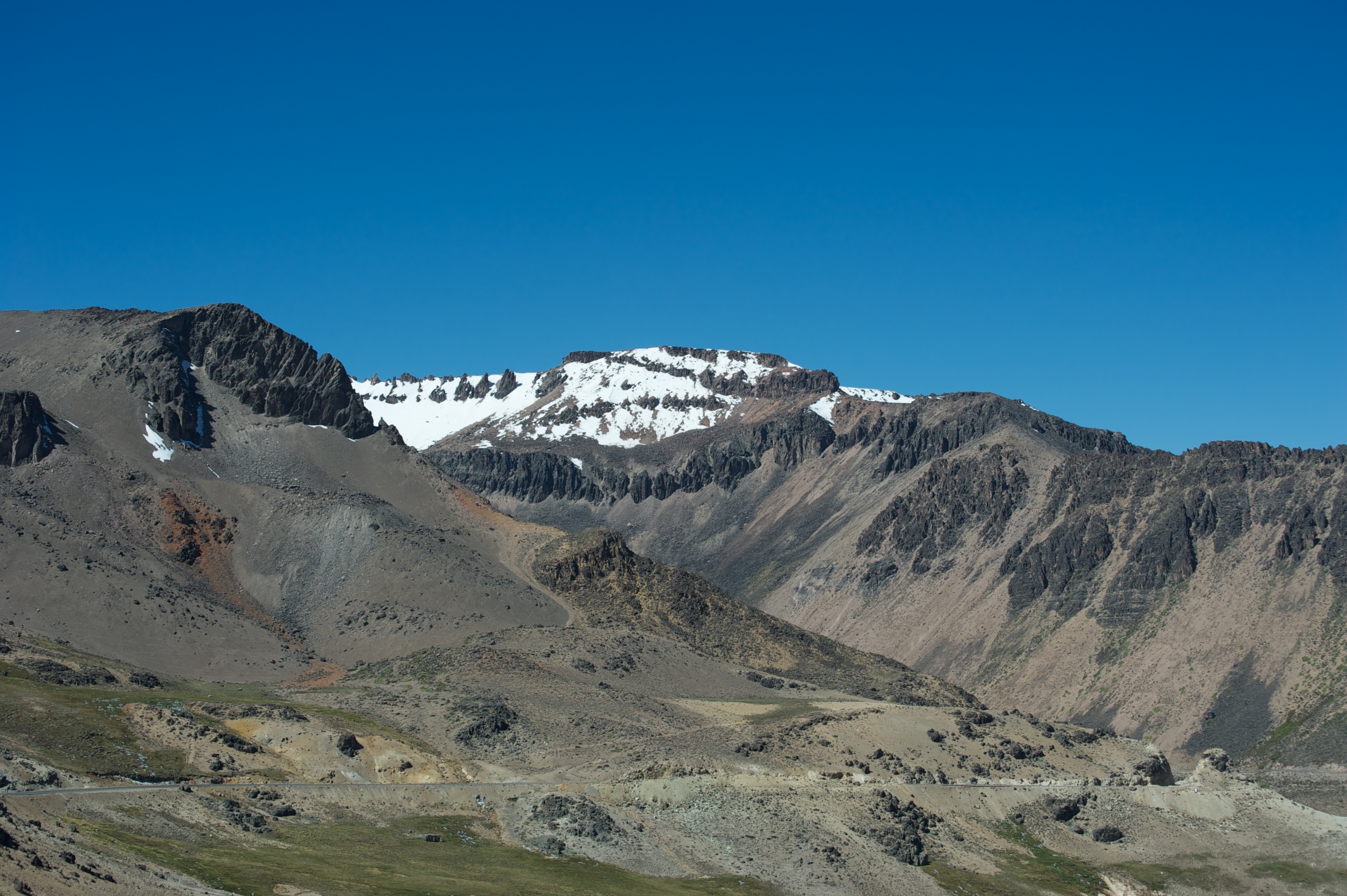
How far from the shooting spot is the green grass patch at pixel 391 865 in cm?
5569

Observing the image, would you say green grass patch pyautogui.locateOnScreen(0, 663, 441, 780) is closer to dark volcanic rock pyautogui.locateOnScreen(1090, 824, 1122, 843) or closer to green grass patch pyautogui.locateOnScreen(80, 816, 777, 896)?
green grass patch pyautogui.locateOnScreen(80, 816, 777, 896)

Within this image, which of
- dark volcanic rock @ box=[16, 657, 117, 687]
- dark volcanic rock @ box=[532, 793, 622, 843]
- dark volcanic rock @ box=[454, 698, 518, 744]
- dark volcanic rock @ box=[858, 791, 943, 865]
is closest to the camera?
dark volcanic rock @ box=[532, 793, 622, 843]

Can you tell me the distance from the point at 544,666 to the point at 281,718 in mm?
39394

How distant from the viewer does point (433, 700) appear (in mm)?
111000

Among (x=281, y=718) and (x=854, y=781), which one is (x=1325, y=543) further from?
(x=281, y=718)

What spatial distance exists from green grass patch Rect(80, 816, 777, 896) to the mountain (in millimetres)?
291

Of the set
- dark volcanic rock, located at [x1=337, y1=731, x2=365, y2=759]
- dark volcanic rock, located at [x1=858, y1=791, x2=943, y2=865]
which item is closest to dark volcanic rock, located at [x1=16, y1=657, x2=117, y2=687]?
dark volcanic rock, located at [x1=337, y1=731, x2=365, y2=759]

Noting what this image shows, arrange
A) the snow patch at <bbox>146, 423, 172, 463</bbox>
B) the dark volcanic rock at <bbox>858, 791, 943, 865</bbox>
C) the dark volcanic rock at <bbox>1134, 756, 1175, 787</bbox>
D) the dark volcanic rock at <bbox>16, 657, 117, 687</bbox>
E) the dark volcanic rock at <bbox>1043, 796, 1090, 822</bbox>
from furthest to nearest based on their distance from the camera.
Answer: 1. the snow patch at <bbox>146, 423, 172, 463</bbox>
2. the dark volcanic rock at <bbox>16, 657, 117, 687</bbox>
3. the dark volcanic rock at <bbox>1134, 756, 1175, 787</bbox>
4. the dark volcanic rock at <bbox>1043, 796, 1090, 822</bbox>
5. the dark volcanic rock at <bbox>858, 791, 943, 865</bbox>

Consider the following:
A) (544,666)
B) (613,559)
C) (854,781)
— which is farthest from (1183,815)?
(613,559)

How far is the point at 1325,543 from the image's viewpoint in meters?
177

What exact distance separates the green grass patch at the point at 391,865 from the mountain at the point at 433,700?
291mm

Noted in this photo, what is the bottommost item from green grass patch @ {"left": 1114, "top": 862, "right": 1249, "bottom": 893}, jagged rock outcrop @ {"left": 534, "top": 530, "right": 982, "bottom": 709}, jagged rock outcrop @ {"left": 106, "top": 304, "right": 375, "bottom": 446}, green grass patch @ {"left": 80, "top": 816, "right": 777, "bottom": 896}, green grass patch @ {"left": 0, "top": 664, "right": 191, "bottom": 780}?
green grass patch @ {"left": 80, "top": 816, "right": 777, "bottom": 896}

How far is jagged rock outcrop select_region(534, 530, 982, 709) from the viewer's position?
15462 centimetres

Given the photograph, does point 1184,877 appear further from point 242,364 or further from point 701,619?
point 242,364
